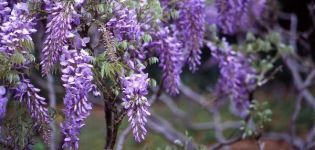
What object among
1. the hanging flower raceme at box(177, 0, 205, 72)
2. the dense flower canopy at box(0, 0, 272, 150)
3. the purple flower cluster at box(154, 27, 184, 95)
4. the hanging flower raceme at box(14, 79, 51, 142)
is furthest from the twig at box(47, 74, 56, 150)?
the hanging flower raceme at box(177, 0, 205, 72)

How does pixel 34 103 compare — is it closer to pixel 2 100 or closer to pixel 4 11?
pixel 2 100

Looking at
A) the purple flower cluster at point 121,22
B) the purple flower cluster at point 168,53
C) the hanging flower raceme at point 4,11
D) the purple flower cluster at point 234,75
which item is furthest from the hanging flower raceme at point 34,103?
the purple flower cluster at point 234,75

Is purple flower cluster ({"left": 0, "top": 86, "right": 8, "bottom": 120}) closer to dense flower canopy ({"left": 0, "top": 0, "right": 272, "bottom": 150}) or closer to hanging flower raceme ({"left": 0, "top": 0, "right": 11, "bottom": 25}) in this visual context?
dense flower canopy ({"left": 0, "top": 0, "right": 272, "bottom": 150})

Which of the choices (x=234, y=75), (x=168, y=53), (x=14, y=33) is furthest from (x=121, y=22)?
(x=234, y=75)

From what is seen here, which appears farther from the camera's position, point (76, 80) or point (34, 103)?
point (34, 103)

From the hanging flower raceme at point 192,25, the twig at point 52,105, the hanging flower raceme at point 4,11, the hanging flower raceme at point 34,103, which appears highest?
the hanging flower raceme at point 4,11

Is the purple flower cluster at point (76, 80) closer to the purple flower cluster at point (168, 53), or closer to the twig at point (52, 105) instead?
the twig at point (52, 105)
